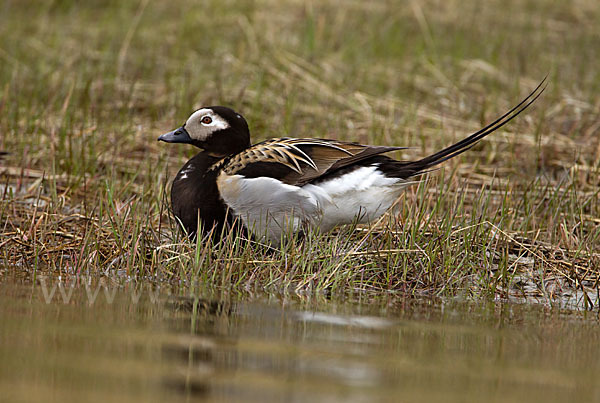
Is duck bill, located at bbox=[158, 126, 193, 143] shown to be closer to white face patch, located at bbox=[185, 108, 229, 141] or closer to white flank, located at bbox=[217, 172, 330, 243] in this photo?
white face patch, located at bbox=[185, 108, 229, 141]

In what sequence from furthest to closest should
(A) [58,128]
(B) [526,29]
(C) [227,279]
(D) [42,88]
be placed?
(B) [526,29] < (D) [42,88] < (A) [58,128] < (C) [227,279]

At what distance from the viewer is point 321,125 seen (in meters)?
8.00

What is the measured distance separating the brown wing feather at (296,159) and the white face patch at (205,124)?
1.05 ft

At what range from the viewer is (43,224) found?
17.3 feet

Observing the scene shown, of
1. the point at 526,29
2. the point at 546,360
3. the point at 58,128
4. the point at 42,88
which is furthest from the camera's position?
the point at 526,29

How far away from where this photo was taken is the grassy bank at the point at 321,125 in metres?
4.84

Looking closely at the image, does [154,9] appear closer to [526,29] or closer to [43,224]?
[526,29]

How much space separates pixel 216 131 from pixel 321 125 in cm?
244

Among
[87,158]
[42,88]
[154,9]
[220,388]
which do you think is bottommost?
[220,388]

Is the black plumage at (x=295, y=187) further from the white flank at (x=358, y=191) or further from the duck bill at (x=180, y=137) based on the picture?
the duck bill at (x=180, y=137)

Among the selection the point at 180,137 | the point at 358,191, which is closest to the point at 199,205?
the point at 180,137

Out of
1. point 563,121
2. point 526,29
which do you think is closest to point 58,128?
point 563,121

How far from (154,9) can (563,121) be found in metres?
6.04

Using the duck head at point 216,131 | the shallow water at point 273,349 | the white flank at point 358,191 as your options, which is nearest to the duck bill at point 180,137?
the duck head at point 216,131
